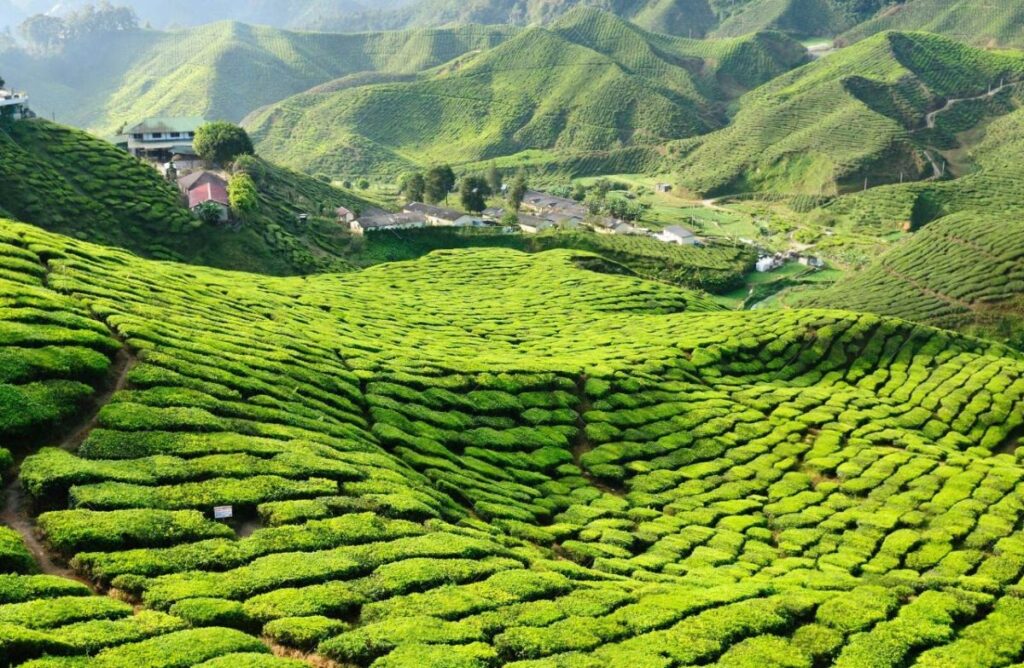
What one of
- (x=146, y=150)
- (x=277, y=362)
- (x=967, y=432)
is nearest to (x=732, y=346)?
(x=967, y=432)

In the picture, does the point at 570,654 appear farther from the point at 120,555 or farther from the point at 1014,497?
the point at 1014,497

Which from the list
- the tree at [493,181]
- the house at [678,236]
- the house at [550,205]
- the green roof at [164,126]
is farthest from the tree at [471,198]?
the green roof at [164,126]

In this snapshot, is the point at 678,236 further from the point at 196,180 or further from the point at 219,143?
the point at 196,180

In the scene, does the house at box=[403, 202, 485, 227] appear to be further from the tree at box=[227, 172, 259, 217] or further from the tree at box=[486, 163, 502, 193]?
the tree at box=[486, 163, 502, 193]

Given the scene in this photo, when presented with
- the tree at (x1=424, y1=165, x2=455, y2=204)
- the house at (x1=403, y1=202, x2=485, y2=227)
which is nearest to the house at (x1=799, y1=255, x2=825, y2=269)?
the house at (x1=403, y1=202, x2=485, y2=227)

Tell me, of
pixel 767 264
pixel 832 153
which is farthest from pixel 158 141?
pixel 832 153

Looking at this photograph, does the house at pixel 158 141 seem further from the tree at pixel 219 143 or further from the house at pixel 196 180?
the house at pixel 196 180
